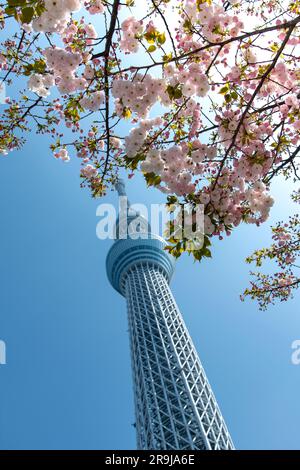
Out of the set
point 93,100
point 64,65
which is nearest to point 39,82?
point 64,65

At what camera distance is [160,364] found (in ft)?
131

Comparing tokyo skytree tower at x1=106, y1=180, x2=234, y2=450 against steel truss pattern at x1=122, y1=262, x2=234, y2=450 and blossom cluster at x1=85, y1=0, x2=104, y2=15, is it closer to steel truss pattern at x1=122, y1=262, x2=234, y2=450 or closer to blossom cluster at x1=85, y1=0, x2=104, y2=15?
steel truss pattern at x1=122, y1=262, x2=234, y2=450

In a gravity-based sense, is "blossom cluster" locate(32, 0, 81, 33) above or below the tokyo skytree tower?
below

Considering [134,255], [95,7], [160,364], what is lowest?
[95,7]

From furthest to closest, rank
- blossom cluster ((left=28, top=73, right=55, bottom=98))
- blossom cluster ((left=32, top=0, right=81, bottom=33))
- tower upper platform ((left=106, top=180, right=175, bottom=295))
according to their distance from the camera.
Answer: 1. tower upper platform ((left=106, top=180, right=175, bottom=295))
2. blossom cluster ((left=28, top=73, right=55, bottom=98))
3. blossom cluster ((left=32, top=0, right=81, bottom=33))

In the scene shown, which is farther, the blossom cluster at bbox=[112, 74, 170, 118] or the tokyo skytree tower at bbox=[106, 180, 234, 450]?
the tokyo skytree tower at bbox=[106, 180, 234, 450]

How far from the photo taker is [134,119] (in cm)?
486

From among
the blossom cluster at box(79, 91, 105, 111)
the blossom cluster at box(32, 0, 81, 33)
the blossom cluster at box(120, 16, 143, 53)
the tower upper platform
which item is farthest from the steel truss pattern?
the blossom cluster at box(32, 0, 81, 33)

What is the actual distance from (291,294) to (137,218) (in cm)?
5912

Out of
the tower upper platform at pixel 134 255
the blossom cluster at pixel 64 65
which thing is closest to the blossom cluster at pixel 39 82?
the blossom cluster at pixel 64 65

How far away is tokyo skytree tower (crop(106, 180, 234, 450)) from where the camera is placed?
32.9 metres

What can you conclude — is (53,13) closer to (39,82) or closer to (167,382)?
(39,82)
